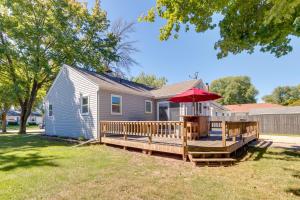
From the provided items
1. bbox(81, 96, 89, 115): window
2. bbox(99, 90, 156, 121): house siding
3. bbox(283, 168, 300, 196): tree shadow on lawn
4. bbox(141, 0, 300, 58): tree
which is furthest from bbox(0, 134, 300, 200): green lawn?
bbox(81, 96, 89, 115): window

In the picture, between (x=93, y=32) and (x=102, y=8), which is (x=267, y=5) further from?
(x=102, y=8)

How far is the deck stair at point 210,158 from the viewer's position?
654 cm

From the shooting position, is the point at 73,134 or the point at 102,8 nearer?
the point at 73,134

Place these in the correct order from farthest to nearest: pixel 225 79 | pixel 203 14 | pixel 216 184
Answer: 1. pixel 225 79
2. pixel 203 14
3. pixel 216 184

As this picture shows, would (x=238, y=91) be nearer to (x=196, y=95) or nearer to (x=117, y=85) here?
(x=117, y=85)

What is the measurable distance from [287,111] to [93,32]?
22.0 m

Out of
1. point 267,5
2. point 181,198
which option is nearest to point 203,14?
point 267,5

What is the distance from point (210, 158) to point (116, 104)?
7694mm

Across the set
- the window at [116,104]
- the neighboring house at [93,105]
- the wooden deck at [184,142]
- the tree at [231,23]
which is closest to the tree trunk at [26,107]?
the neighboring house at [93,105]

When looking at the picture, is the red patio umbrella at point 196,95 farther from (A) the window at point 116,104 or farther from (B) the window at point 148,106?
(B) the window at point 148,106

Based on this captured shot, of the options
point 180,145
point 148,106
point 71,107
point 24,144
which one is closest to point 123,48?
point 148,106

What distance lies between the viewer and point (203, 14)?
23.9 feet

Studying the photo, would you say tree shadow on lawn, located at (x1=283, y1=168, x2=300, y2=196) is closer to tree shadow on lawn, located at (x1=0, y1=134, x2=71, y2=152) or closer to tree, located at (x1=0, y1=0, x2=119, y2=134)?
tree shadow on lawn, located at (x1=0, y1=134, x2=71, y2=152)

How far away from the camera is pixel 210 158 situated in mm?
6832
